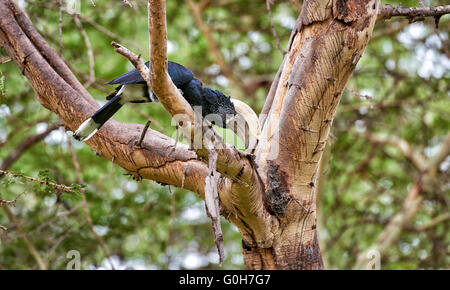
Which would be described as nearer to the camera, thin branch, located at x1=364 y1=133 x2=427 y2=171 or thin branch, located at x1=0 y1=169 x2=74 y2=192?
thin branch, located at x1=0 y1=169 x2=74 y2=192

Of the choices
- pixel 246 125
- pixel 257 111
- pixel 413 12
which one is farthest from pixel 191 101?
pixel 257 111

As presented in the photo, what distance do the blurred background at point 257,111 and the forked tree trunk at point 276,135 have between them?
1.27 metres

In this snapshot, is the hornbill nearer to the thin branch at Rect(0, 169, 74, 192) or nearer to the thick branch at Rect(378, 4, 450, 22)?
the thin branch at Rect(0, 169, 74, 192)

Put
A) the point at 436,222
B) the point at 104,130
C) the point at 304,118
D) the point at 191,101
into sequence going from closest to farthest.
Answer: the point at 304,118 → the point at 104,130 → the point at 191,101 → the point at 436,222

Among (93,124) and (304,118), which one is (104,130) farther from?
(304,118)

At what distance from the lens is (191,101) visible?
3629mm

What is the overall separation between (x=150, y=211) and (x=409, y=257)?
3118 millimetres

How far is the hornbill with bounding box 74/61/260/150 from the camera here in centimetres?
305

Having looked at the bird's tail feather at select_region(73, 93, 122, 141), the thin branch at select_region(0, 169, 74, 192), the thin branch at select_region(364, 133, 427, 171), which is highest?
the thin branch at select_region(364, 133, 427, 171)

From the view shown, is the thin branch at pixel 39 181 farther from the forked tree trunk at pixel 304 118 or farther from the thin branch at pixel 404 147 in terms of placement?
the thin branch at pixel 404 147

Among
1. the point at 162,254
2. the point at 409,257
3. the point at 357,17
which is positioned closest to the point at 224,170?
the point at 357,17

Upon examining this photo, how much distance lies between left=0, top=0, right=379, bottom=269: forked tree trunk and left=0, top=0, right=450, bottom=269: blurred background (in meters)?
1.27

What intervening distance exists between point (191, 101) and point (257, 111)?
243 cm

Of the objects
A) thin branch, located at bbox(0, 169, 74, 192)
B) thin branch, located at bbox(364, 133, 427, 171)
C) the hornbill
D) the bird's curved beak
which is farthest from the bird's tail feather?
thin branch, located at bbox(364, 133, 427, 171)
